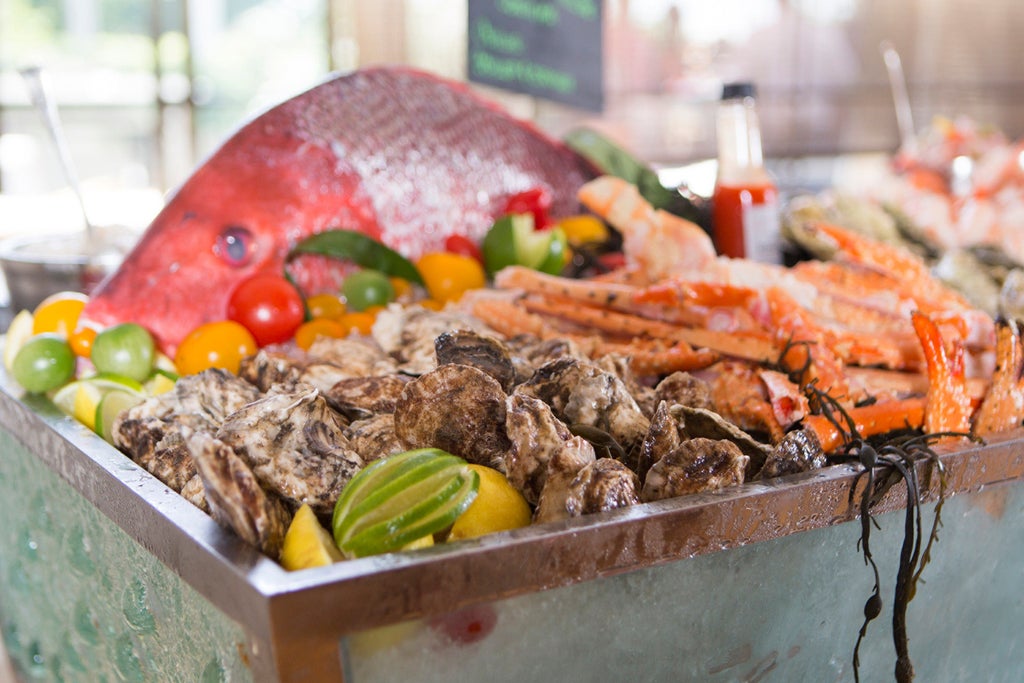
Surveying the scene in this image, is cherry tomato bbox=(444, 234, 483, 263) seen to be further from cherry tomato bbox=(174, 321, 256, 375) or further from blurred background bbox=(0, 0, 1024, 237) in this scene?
blurred background bbox=(0, 0, 1024, 237)

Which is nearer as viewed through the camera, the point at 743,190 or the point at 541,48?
the point at 743,190

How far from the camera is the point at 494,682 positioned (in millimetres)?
922

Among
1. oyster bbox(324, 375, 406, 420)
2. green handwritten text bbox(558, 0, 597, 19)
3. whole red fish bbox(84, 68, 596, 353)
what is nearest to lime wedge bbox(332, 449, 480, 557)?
oyster bbox(324, 375, 406, 420)

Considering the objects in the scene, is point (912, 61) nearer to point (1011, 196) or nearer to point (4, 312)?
point (1011, 196)

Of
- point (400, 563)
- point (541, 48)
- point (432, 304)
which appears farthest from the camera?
point (541, 48)

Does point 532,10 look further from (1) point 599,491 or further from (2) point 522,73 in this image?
(1) point 599,491

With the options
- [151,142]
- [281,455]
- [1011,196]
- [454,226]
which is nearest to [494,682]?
[281,455]

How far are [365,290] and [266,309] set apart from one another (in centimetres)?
22

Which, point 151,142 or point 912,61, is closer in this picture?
point 151,142

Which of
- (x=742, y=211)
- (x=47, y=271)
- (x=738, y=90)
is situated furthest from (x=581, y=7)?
(x=47, y=271)

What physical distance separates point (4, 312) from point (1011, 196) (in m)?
2.95

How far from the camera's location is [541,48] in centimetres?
281

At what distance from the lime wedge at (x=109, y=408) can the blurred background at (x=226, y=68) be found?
2819 millimetres

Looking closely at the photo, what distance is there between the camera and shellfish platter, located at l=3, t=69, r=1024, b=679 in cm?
92
